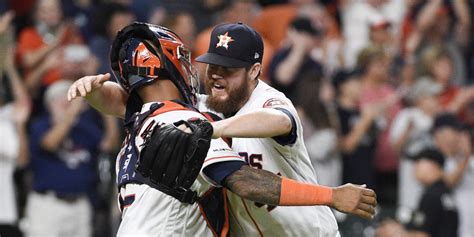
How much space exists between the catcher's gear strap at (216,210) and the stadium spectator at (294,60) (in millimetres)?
4874

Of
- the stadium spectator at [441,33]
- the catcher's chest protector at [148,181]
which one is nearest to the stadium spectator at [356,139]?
the stadium spectator at [441,33]

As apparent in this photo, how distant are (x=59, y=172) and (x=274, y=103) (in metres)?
4.94

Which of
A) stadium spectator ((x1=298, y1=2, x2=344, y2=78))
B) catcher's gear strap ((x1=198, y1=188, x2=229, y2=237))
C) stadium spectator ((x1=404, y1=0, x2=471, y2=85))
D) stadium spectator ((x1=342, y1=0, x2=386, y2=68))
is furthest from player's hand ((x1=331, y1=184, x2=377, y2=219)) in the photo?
stadium spectator ((x1=404, y1=0, x2=471, y2=85))

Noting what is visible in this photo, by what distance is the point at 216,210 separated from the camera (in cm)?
575

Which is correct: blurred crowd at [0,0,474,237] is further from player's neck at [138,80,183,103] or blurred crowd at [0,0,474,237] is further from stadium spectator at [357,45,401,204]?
player's neck at [138,80,183,103]

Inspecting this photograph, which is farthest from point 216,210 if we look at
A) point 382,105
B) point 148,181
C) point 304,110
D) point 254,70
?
point 382,105

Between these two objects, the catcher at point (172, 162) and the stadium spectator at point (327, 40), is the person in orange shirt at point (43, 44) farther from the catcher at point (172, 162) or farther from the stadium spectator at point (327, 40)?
the catcher at point (172, 162)

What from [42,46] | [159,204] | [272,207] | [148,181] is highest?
[148,181]

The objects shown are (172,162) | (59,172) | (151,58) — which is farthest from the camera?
(59,172)

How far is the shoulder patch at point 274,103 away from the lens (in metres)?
5.65

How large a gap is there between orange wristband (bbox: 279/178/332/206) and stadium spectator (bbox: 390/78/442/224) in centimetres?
519

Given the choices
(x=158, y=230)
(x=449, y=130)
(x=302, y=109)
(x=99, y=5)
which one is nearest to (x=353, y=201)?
(x=158, y=230)

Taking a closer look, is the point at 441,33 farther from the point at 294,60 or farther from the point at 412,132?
the point at 294,60

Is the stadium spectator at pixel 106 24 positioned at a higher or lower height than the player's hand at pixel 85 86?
lower
